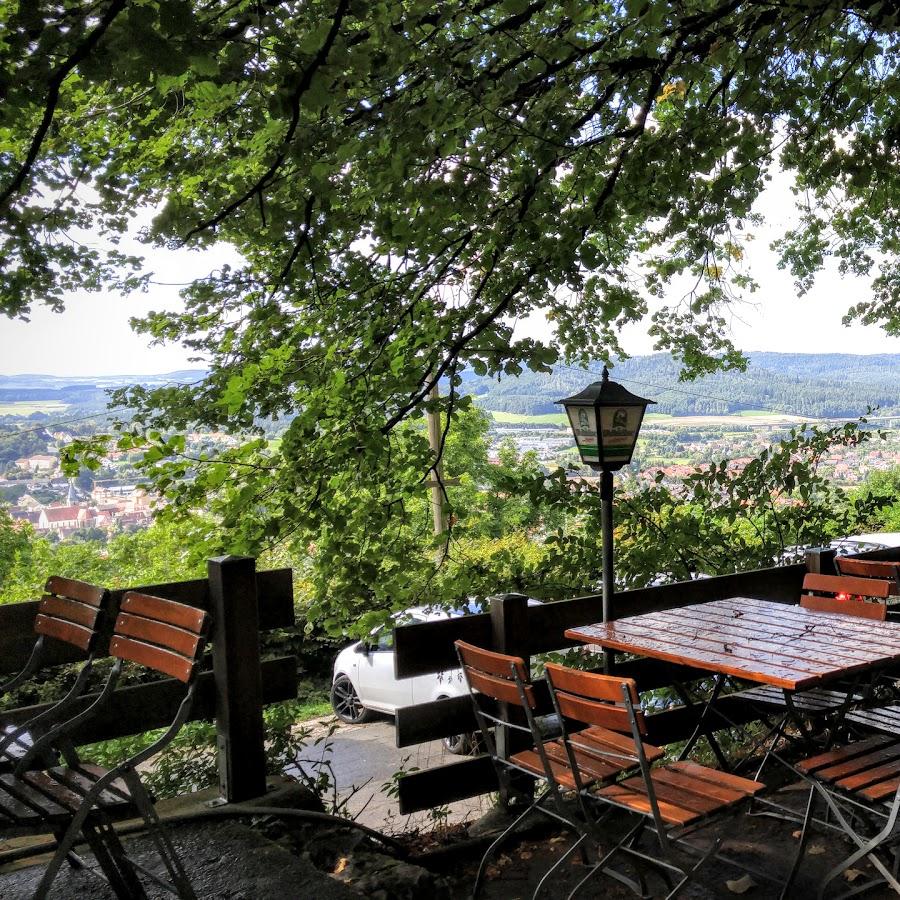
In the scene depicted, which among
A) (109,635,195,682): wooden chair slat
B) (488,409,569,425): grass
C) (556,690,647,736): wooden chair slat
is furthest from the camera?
(488,409,569,425): grass

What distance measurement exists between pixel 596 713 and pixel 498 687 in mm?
430

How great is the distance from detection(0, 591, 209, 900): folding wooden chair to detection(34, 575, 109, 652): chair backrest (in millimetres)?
108

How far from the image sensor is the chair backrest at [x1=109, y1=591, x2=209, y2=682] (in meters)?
2.45

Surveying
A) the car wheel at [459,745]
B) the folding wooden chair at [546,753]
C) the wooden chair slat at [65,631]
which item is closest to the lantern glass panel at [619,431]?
the folding wooden chair at [546,753]

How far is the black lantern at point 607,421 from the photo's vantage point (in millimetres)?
4121

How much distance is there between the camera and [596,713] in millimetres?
2738

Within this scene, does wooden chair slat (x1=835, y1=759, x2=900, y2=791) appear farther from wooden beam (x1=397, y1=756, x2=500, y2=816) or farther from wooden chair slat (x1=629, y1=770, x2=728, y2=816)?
wooden beam (x1=397, y1=756, x2=500, y2=816)

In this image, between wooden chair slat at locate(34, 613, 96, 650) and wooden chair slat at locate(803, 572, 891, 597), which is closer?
wooden chair slat at locate(34, 613, 96, 650)

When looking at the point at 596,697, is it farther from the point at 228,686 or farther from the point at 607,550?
the point at 607,550

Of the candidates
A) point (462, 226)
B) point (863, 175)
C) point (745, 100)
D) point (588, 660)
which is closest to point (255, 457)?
point (462, 226)

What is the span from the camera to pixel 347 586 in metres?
4.41

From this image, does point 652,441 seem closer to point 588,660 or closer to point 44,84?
point 588,660

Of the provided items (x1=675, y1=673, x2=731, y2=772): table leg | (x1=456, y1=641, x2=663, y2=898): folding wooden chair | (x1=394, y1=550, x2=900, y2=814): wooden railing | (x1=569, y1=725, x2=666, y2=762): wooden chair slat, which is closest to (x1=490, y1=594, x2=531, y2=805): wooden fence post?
(x1=394, y1=550, x2=900, y2=814): wooden railing

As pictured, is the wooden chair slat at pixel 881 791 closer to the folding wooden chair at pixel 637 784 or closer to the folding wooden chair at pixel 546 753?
the folding wooden chair at pixel 637 784
